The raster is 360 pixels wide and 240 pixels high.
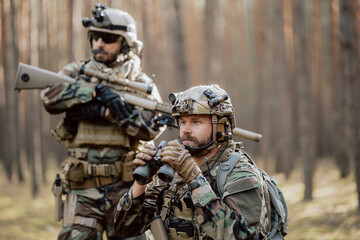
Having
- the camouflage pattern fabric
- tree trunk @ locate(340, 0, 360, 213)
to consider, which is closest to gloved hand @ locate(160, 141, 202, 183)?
the camouflage pattern fabric

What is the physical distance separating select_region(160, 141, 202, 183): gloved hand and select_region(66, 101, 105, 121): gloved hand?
201cm

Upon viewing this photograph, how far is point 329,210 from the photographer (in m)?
9.77

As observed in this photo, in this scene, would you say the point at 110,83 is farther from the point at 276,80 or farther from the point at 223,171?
the point at 276,80

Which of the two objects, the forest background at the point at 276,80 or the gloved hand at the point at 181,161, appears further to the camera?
the forest background at the point at 276,80

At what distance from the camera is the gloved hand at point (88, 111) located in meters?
4.71

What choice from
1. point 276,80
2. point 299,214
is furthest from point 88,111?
point 276,80

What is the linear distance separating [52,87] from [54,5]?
22.7 metres

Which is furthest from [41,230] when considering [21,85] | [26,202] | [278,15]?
[278,15]

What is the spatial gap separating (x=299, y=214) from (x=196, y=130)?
7.81 metres

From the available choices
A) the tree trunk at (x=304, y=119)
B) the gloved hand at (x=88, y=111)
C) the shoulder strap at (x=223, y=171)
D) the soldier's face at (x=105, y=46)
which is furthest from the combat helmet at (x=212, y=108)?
the tree trunk at (x=304, y=119)

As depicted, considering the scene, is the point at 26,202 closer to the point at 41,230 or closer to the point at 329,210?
the point at 41,230

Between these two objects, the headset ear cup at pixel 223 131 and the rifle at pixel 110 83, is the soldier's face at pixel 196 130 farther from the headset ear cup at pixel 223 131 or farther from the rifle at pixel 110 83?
the rifle at pixel 110 83

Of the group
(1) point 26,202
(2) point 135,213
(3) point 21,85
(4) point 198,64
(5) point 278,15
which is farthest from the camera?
(4) point 198,64

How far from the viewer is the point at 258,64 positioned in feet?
85.8
